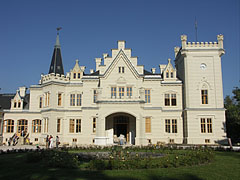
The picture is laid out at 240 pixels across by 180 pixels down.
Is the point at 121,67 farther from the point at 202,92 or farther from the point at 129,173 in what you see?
the point at 129,173

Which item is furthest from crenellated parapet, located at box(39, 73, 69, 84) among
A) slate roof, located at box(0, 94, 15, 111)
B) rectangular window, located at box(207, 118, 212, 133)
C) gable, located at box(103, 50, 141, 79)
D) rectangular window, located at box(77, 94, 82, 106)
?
rectangular window, located at box(207, 118, 212, 133)

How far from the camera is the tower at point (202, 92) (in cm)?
3114

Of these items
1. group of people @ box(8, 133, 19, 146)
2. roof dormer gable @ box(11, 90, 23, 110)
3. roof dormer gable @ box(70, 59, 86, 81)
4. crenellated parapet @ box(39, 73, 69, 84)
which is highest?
roof dormer gable @ box(70, 59, 86, 81)

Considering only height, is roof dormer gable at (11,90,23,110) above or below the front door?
above

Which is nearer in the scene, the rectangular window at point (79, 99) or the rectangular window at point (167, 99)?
the rectangular window at point (167, 99)

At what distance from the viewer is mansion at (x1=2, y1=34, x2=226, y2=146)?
31234mm

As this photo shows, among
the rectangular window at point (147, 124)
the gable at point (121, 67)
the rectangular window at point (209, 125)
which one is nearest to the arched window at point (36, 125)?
the gable at point (121, 67)

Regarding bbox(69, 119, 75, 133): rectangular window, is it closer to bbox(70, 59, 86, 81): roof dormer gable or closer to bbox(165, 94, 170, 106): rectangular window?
bbox(70, 59, 86, 81): roof dormer gable

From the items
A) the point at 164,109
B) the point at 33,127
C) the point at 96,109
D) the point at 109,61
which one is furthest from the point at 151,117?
the point at 33,127

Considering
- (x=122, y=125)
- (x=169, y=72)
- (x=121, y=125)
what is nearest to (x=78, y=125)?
(x=121, y=125)

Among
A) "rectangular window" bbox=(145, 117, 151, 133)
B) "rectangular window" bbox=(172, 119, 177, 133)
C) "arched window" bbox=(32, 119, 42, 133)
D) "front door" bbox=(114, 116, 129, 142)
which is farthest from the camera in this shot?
"arched window" bbox=(32, 119, 42, 133)

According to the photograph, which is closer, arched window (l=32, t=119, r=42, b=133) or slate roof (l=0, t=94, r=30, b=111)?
arched window (l=32, t=119, r=42, b=133)

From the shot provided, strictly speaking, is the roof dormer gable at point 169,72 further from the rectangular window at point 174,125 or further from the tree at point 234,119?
the tree at point 234,119

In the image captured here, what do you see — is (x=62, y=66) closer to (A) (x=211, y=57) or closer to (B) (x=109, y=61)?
(B) (x=109, y=61)
